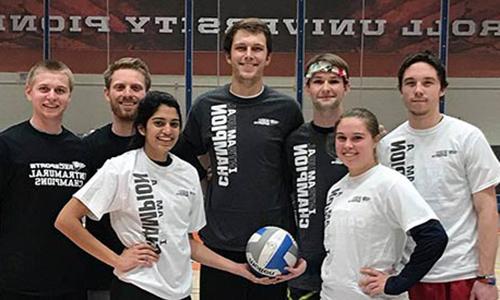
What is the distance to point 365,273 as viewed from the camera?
2314 millimetres

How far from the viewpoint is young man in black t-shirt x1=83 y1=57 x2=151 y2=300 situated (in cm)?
266

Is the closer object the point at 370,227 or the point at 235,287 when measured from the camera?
the point at 370,227

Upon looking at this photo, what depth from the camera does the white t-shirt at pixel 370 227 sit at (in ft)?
7.55

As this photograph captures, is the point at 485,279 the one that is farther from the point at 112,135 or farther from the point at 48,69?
the point at 48,69

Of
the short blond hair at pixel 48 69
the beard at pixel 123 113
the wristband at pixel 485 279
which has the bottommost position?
the wristband at pixel 485 279

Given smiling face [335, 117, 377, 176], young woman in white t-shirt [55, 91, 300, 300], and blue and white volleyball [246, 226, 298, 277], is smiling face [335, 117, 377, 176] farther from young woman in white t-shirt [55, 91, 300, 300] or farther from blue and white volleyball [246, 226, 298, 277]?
young woman in white t-shirt [55, 91, 300, 300]

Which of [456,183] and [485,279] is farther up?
[456,183]

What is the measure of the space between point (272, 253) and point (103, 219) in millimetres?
698

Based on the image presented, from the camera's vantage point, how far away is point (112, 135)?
2762 millimetres

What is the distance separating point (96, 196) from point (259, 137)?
0.81m

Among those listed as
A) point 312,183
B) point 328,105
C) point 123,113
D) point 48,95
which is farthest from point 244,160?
point 48,95

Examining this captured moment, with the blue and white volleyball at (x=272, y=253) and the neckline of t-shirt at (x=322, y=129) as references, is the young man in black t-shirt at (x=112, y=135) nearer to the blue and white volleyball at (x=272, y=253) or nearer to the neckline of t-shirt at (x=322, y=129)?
the blue and white volleyball at (x=272, y=253)

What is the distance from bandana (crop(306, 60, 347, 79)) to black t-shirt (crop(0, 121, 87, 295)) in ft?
3.59

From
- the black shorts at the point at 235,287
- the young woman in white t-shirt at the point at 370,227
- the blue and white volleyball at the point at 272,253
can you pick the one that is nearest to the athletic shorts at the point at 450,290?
the young woman in white t-shirt at the point at 370,227
